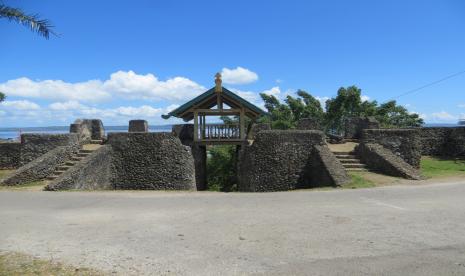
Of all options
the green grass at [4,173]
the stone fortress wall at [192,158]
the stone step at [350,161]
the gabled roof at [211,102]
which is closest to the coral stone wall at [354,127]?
the stone fortress wall at [192,158]

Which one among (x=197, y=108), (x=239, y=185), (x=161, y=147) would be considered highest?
(x=197, y=108)

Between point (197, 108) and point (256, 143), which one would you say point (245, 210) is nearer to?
point (256, 143)

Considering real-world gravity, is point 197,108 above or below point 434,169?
above

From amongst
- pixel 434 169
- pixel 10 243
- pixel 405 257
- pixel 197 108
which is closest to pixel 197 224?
pixel 10 243

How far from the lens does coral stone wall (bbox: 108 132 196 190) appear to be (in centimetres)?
1922

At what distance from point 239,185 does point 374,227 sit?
12.5 m

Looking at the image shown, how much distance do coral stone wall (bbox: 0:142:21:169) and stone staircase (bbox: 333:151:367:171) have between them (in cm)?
1570

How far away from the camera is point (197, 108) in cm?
2164

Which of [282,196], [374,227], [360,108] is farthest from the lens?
[360,108]

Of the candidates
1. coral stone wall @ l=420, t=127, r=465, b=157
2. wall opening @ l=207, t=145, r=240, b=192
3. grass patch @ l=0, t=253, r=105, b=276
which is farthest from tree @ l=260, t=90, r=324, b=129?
grass patch @ l=0, t=253, r=105, b=276

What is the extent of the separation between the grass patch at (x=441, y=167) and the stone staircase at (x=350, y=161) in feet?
8.53

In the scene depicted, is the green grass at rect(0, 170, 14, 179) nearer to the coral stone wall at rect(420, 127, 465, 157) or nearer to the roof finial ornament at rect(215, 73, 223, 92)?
the roof finial ornament at rect(215, 73, 223, 92)

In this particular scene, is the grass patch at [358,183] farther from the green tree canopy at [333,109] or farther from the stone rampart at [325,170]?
the green tree canopy at [333,109]

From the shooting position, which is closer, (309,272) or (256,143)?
(309,272)
